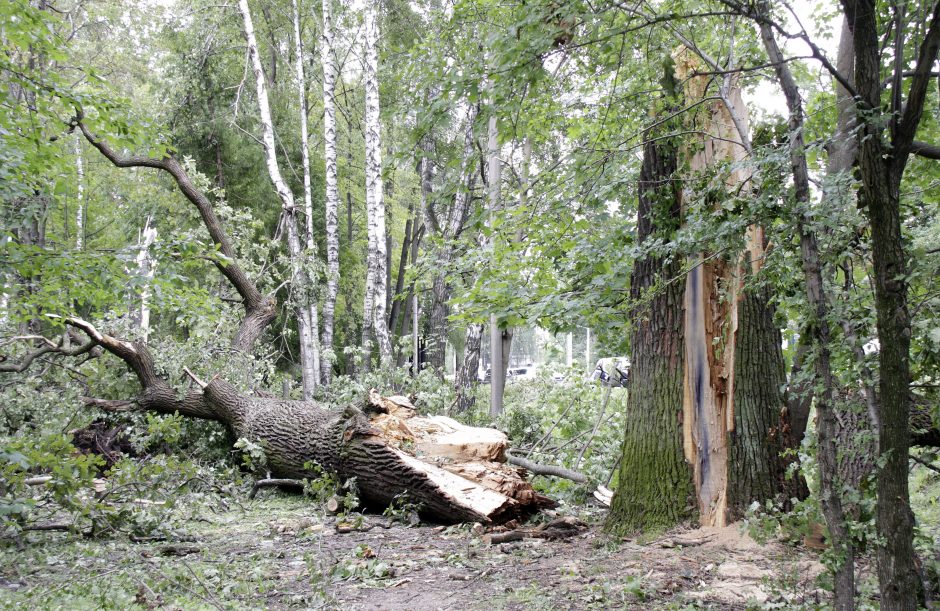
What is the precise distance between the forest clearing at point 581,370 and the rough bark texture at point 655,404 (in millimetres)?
22

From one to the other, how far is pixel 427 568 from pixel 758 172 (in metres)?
3.50

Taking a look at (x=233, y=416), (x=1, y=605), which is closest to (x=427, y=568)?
(x=1, y=605)

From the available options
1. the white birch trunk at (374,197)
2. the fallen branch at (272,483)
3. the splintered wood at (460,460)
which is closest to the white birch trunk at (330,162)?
the white birch trunk at (374,197)

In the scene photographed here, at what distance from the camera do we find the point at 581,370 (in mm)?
8805

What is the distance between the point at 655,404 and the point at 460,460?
258cm

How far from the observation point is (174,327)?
17812 millimetres

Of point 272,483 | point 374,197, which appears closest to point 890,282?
point 272,483

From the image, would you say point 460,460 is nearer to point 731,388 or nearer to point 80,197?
point 731,388

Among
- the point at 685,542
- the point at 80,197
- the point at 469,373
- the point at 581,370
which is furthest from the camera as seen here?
the point at 80,197

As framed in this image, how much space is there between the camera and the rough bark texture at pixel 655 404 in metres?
4.75

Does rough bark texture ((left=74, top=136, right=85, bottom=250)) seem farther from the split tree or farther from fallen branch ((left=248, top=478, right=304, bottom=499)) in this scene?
the split tree

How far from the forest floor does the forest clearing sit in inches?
1.3

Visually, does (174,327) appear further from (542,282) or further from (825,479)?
(825,479)

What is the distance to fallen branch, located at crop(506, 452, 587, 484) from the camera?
22.1ft
